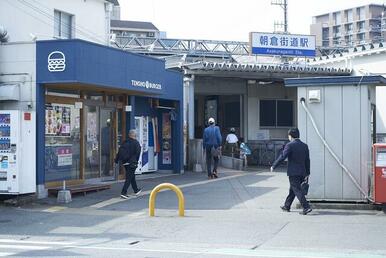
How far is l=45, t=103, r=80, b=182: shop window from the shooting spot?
16266 millimetres

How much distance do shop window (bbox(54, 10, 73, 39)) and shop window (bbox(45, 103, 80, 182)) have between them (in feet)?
16.8

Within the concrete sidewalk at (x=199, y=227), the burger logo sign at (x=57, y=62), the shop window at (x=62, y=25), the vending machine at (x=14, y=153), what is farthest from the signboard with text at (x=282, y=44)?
the vending machine at (x=14, y=153)

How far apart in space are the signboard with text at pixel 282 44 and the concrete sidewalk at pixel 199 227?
16.8 metres

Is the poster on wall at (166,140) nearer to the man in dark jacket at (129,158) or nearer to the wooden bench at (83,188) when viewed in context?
the wooden bench at (83,188)

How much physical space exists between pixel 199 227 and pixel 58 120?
6614 mm

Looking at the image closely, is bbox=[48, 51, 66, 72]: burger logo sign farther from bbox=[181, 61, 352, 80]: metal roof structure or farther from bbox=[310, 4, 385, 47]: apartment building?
bbox=[310, 4, 385, 47]: apartment building

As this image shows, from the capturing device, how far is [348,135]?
13594 millimetres

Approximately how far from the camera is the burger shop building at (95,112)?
15.4m

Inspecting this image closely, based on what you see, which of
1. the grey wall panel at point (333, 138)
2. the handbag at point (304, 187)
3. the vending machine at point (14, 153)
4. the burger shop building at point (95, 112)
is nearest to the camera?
the handbag at point (304, 187)

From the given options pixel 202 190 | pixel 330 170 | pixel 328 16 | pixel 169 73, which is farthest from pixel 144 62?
pixel 328 16

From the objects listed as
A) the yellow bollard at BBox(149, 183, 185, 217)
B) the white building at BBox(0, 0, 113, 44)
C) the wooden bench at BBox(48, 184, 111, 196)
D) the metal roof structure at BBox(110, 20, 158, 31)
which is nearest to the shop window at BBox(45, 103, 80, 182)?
the wooden bench at BBox(48, 184, 111, 196)

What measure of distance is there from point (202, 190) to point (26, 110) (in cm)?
547

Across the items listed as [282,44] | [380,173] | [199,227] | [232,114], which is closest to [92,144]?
[199,227]

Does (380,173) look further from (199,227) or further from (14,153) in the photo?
(14,153)
